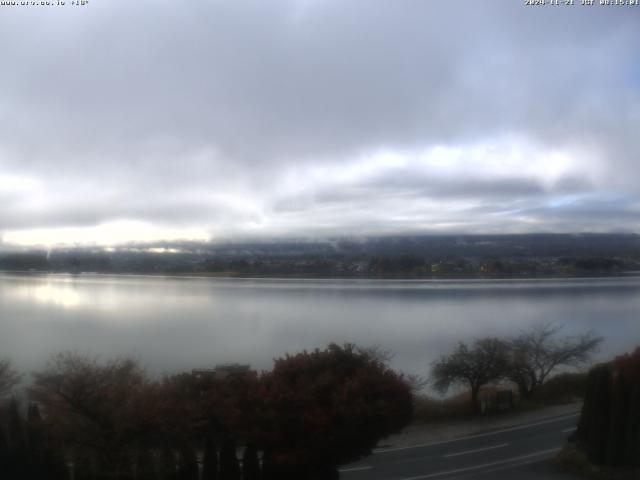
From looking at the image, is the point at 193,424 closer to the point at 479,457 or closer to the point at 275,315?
the point at 479,457

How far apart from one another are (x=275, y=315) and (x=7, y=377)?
5286 mm

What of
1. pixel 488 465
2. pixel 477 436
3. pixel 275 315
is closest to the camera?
pixel 488 465

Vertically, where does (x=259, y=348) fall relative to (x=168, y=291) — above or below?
below

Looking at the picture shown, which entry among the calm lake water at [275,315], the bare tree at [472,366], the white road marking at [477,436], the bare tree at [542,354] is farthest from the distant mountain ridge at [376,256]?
the white road marking at [477,436]

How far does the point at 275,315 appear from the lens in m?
12.9

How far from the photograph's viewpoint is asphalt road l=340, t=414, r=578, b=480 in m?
8.11

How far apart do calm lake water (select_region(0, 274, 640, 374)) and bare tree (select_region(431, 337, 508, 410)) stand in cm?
31

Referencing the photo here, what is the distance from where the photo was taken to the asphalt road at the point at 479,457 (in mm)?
8109

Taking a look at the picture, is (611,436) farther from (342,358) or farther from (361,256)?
(361,256)

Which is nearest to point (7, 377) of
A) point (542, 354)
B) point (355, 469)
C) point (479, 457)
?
point (355, 469)

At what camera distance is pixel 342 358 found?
9219mm

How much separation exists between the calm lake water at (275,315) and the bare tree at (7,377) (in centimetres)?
26

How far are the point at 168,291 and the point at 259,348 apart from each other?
4032mm

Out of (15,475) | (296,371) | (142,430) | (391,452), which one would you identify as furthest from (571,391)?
(15,475)
